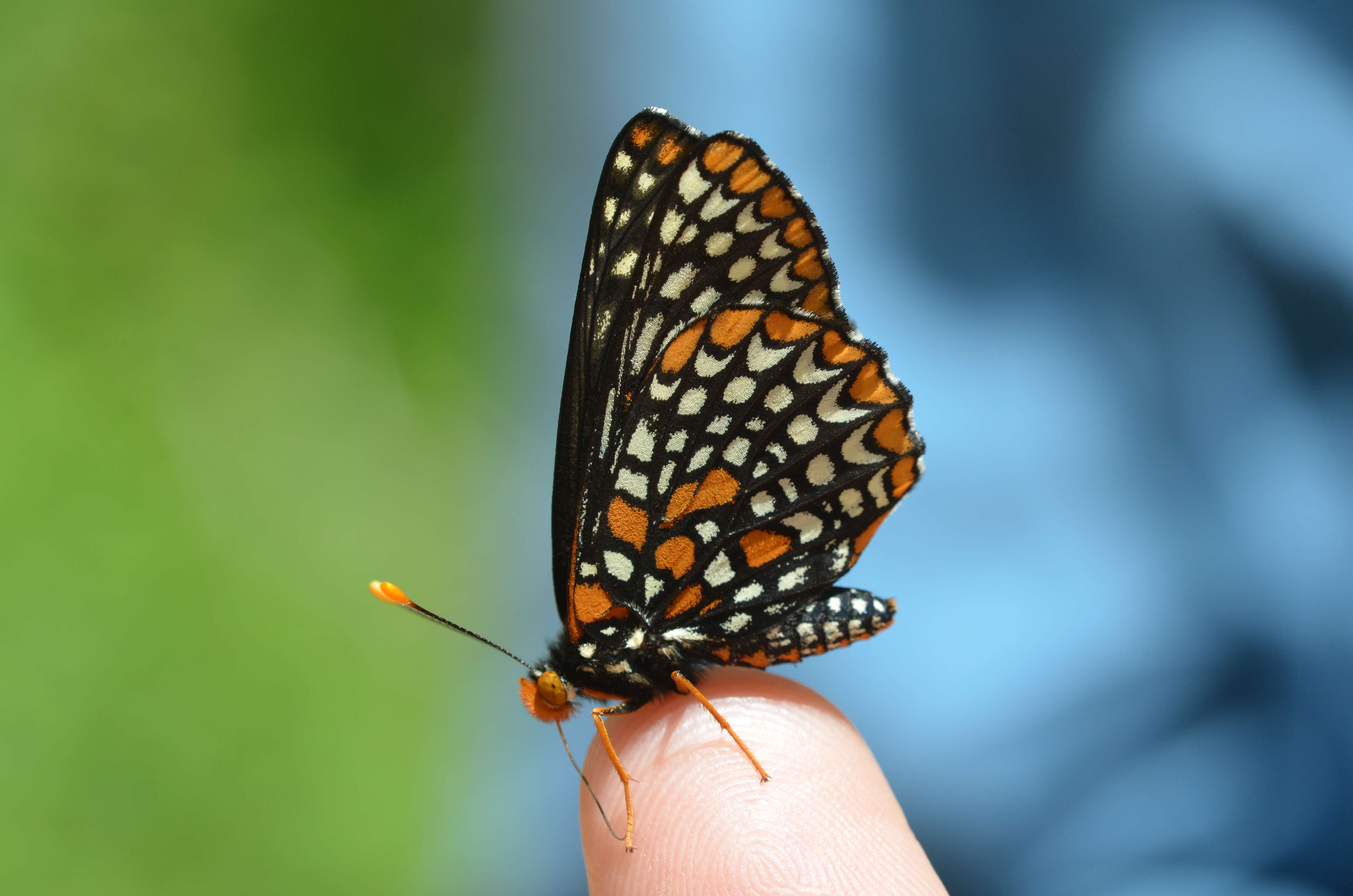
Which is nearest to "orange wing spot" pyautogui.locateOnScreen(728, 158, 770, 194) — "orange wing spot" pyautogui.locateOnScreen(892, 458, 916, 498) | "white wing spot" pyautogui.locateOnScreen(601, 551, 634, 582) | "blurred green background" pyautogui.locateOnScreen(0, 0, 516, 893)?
"orange wing spot" pyautogui.locateOnScreen(892, 458, 916, 498)

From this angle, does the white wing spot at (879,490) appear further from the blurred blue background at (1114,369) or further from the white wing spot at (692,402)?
the blurred blue background at (1114,369)

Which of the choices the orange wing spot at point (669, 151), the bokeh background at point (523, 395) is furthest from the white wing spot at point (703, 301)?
the bokeh background at point (523, 395)

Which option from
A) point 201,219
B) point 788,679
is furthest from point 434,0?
point 788,679

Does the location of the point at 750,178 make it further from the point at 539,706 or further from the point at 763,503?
the point at 539,706

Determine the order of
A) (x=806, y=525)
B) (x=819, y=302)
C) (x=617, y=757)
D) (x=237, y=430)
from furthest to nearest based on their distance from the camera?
(x=237, y=430)
(x=617, y=757)
(x=806, y=525)
(x=819, y=302)

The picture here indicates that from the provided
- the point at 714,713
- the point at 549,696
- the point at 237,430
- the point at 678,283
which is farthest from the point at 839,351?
the point at 237,430

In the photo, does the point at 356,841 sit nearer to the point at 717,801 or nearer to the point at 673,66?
the point at 717,801

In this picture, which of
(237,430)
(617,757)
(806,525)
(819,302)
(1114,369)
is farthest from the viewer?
(237,430)

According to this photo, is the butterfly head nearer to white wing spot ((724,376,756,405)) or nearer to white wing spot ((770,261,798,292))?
white wing spot ((724,376,756,405))

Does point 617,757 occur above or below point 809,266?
below
